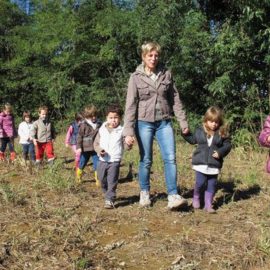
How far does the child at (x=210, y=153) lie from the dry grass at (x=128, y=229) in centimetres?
25

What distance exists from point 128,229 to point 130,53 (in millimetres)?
13222

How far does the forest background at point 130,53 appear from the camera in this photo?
10.9 meters

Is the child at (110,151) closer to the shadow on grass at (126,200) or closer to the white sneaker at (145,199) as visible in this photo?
the shadow on grass at (126,200)

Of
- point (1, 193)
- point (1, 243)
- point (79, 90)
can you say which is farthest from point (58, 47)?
point (1, 243)

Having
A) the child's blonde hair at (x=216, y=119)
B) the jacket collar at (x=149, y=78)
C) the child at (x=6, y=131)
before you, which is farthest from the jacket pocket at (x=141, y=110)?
the child at (x=6, y=131)

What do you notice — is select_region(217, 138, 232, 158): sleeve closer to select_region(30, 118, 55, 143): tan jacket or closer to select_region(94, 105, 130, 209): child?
select_region(94, 105, 130, 209): child

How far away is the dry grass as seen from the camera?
371 cm

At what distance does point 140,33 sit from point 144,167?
8618mm

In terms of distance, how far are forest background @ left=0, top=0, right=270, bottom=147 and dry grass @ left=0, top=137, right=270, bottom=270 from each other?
4520 mm

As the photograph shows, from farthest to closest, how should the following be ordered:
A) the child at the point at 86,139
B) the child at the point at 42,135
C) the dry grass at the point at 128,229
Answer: the child at the point at 42,135 < the child at the point at 86,139 < the dry grass at the point at 128,229

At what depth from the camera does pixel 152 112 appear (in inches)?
203

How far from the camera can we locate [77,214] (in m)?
5.10

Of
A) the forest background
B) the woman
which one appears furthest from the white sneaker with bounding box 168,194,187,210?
the forest background

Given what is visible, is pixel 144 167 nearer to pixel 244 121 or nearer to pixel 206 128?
A: pixel 206 128
